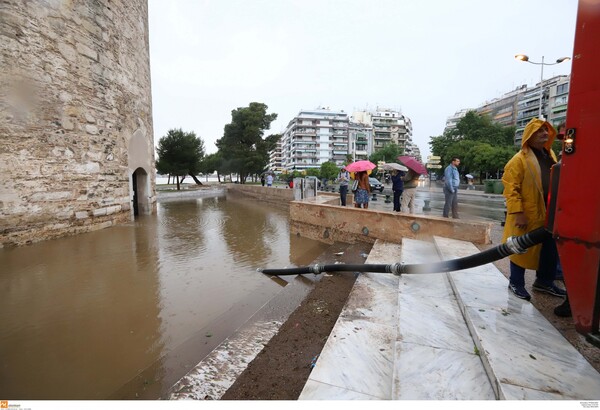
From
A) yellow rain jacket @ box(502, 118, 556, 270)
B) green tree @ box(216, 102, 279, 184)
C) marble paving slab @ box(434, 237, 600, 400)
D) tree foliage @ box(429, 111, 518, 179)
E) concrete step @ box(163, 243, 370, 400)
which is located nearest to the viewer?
marble paving slab @ box(434, 237, 600, 400)

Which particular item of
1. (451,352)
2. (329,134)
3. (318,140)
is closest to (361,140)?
(329,134)

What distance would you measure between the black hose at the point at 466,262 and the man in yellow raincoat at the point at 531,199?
44 cm

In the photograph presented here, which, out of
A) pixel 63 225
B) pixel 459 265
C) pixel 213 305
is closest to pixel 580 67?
pixel 459 265

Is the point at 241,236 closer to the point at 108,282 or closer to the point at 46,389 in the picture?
the point at 108,282

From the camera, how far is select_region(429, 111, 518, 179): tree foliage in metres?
35.9

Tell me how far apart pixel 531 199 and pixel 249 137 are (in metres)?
36.0

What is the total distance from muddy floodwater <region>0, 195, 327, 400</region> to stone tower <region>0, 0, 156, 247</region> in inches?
41.6

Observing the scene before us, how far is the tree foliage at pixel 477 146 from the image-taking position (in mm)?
35875

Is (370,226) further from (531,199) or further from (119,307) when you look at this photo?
(119,307)

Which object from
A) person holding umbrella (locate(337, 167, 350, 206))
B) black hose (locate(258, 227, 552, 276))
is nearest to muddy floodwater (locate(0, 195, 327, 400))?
black hose (locate(258, 227, 552, 276))

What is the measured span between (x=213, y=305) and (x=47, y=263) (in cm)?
421

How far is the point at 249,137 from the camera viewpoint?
1436 inches

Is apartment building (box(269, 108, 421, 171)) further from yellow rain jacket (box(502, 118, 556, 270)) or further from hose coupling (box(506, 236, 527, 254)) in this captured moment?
hose coupling (box(506, 236, 527, 254))

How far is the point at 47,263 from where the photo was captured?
5.57m
